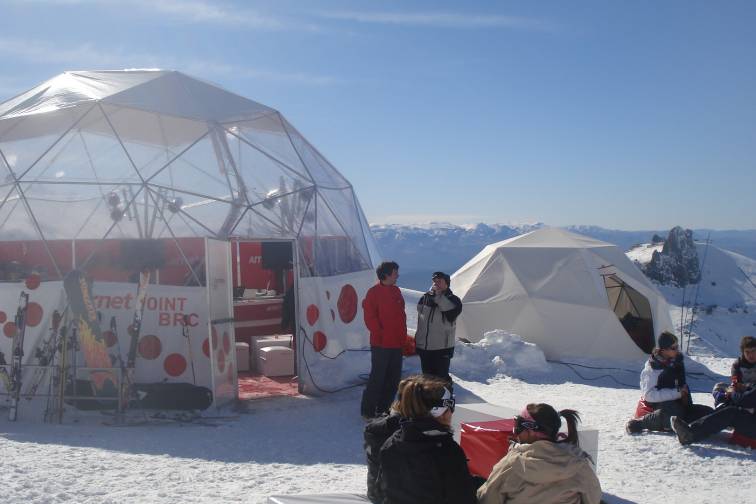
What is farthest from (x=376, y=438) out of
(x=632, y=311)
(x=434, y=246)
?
(x=434, y=246)

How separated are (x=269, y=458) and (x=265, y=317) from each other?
624cm

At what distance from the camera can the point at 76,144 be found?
909cm

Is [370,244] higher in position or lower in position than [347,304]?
higher

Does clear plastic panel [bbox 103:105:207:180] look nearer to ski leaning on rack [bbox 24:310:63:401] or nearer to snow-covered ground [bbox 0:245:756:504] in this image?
ski leaning on rack [bbox 24:310:63:401]

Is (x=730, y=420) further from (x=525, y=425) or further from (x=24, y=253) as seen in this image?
(x=24, y=253)

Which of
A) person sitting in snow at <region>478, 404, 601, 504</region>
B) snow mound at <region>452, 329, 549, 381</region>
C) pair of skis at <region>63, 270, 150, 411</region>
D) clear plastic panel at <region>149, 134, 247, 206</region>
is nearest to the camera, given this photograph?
person sitting in snow at <region>478, 404, 601, 504</region>

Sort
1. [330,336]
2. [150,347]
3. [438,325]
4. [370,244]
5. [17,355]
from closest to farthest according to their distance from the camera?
[17,355], [438,325], [150,347], [330,336], [370,244]

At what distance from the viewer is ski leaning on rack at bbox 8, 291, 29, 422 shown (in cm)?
761

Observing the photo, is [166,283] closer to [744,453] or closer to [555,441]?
[555,441]

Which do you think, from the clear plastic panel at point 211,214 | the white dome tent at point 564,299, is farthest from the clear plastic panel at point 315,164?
the white dome tent at point 564,299

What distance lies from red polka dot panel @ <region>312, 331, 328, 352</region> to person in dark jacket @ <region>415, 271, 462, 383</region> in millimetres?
1848

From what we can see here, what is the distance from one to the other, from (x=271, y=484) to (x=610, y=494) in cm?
269

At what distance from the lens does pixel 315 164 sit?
36.6ft

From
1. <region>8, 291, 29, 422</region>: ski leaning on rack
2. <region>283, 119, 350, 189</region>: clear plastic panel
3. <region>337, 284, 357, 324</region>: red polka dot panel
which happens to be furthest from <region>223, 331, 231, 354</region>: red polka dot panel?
<region>283, 119, 350, 189</region>: clear plastic panel
